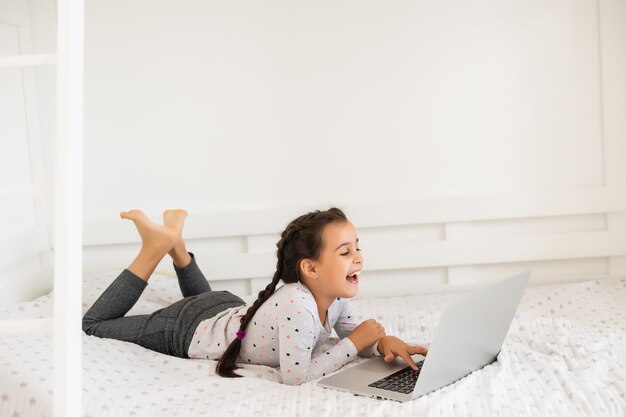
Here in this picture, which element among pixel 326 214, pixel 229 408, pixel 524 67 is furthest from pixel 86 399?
pixel 524 67

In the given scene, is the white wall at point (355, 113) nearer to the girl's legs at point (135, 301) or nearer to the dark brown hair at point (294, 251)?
the girl's legs at point (135, 301)

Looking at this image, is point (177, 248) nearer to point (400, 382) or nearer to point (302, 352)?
point (302, 352)

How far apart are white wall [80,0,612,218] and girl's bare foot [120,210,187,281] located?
434mm

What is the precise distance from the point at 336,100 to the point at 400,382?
4.01 ft

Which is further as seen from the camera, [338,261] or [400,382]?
[338,261]

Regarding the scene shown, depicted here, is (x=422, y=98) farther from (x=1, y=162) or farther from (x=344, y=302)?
(x=1, y=162)

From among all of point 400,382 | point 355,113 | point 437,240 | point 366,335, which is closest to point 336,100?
point 355,113

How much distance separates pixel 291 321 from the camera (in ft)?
6.04

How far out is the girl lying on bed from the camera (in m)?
1.84

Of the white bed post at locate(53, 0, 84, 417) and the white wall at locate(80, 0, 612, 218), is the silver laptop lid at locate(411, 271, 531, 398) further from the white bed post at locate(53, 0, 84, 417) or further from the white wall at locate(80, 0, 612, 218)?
the white wall at locate(80, 0, 612, 218)

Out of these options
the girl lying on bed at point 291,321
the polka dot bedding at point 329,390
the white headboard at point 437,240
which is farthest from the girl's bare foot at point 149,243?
the white headboard at point 437,240

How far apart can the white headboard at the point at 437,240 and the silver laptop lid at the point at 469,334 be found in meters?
0.83

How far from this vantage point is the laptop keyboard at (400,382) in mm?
1663

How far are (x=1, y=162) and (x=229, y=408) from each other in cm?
118
